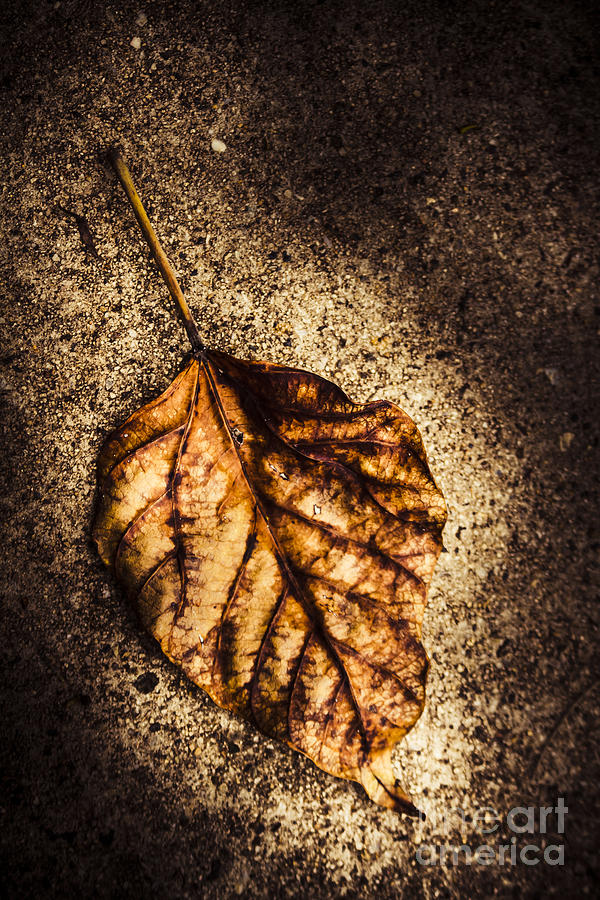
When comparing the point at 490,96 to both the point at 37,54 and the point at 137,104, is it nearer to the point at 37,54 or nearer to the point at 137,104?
the point at 137,104

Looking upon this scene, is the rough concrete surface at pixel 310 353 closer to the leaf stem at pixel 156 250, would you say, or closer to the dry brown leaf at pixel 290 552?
the leaf stem at pixel 156 250

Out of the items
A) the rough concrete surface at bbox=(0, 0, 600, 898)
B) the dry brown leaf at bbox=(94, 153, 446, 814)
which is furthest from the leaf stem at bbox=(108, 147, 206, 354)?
the dry brown leaf at bbox=(94, 153, 446, 814)

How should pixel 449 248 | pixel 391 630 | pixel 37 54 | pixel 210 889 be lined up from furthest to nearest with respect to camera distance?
pixel 37 54
pixel 449 248
pixel 210 889
pixel 391 630

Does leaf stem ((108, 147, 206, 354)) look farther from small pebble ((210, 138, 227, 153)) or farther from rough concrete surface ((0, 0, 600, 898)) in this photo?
small pebble ((210, 138, 227, 153))

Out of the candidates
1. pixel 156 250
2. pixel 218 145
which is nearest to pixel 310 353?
pixel 156 250

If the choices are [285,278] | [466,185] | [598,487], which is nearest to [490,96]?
[466,185]

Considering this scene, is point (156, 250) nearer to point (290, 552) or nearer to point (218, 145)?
point (218, 145)
